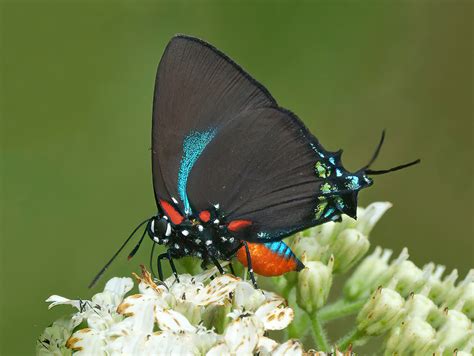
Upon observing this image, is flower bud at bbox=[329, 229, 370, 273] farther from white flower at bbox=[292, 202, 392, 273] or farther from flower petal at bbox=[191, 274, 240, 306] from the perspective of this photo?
flower petal at bbox=[191, 274, 240, 306]

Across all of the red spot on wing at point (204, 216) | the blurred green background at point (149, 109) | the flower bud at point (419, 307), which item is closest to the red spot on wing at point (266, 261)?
the red spot on wing at point (204, 216)

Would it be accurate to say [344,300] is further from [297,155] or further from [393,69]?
[393,69]

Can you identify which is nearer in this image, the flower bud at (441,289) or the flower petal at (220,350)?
the flower petal at (220,350)

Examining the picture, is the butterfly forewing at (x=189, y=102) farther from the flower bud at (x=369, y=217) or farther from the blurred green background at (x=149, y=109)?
the blurred green background at (x=149, y=109)

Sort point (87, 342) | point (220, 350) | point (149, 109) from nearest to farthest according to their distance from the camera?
point (220, 350)
point (87, 342)
point (149, 109)

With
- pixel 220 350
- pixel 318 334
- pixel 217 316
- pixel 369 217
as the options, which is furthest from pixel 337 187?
pixel 220 350

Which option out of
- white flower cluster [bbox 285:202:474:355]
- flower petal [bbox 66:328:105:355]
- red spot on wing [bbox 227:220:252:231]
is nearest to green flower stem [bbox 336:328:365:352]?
white flower cluster [bbox 285:202:474:355]

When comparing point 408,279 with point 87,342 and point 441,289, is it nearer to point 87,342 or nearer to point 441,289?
point 441,289
